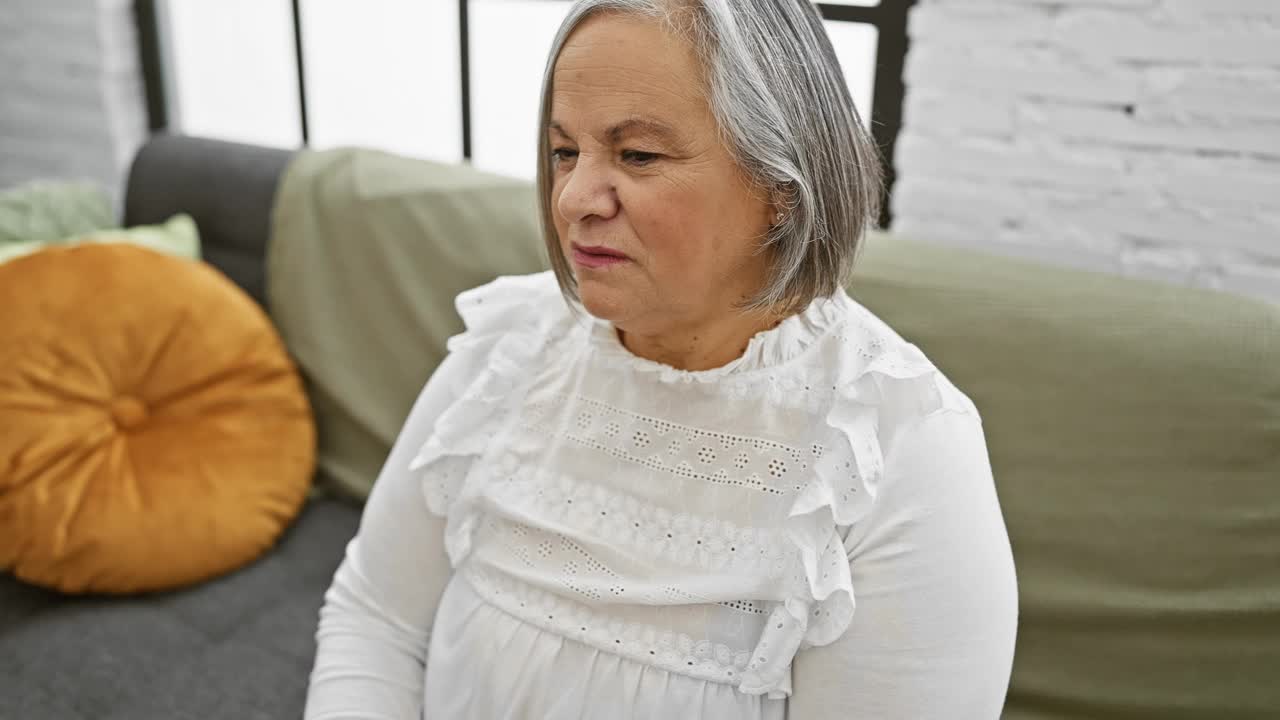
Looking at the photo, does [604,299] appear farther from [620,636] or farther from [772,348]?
[620,636]

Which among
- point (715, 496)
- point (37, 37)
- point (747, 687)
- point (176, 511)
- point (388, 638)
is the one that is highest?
point (37, 37)

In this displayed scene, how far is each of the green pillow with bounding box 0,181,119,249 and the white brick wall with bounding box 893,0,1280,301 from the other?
1591mm

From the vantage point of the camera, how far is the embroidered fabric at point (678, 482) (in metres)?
0.89

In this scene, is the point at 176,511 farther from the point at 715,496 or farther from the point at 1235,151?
the point at 1235,151

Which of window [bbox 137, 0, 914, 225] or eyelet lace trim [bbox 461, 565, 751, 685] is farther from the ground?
window [bbox 137, 0, 914, 225]

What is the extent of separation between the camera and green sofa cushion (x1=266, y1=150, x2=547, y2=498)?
169 centimetres

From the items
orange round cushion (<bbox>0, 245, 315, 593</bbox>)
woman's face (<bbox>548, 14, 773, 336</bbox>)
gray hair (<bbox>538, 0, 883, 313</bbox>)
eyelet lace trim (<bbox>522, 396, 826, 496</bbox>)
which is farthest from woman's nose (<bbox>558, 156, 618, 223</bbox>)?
orange round cushion (<bbox>0, 245, 315, 593</bbox>)

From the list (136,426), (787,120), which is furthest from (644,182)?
(136,426)

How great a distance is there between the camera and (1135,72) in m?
1.52

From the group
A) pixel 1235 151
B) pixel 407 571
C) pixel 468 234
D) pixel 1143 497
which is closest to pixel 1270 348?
pixel 1143 497

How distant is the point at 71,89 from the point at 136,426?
5.00ft

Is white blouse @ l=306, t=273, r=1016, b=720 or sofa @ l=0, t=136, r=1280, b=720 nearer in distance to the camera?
white blouse @ l=306, t=273, r=1016, b=720

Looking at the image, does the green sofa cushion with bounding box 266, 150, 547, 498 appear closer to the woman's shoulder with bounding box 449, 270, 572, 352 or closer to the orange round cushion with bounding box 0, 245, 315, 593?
the orange round cushion with bounding box 0, 245, 315, 593

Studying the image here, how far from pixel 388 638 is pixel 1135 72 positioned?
4.47ft
